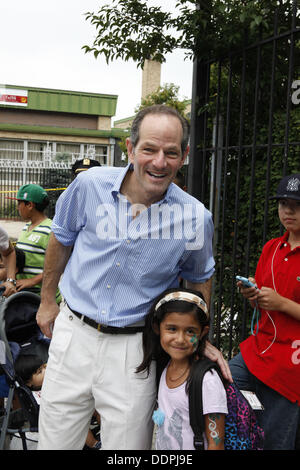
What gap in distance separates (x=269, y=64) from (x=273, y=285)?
2.17 meters

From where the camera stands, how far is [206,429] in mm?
1801

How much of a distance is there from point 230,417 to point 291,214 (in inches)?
39.5

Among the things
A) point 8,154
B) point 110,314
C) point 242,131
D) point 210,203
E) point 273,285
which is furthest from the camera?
point 8,154

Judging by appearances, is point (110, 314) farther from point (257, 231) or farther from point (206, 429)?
point (257, 231)

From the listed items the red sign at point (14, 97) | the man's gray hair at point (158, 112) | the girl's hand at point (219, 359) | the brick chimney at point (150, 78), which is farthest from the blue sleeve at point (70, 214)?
the brick chimney at point (150, 78)

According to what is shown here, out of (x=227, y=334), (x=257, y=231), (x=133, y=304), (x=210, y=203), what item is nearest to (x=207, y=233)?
(x=133, y=304)

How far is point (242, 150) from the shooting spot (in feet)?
12.8

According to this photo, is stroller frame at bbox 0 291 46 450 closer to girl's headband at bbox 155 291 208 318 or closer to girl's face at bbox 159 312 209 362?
girl's face at bbox 159 312 209 362

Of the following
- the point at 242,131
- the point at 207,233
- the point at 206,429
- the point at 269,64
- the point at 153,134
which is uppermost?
the point at 269,64

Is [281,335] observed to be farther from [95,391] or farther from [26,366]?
[26,366]

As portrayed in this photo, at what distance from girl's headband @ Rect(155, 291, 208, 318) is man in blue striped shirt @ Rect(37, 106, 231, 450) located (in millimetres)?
72

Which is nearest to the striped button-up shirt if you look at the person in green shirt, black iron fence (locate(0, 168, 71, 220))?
the person in green shirt

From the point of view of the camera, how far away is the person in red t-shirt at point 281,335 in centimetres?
215

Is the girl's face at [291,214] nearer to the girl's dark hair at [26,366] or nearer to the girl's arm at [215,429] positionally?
the girl's arm at [215,429]
